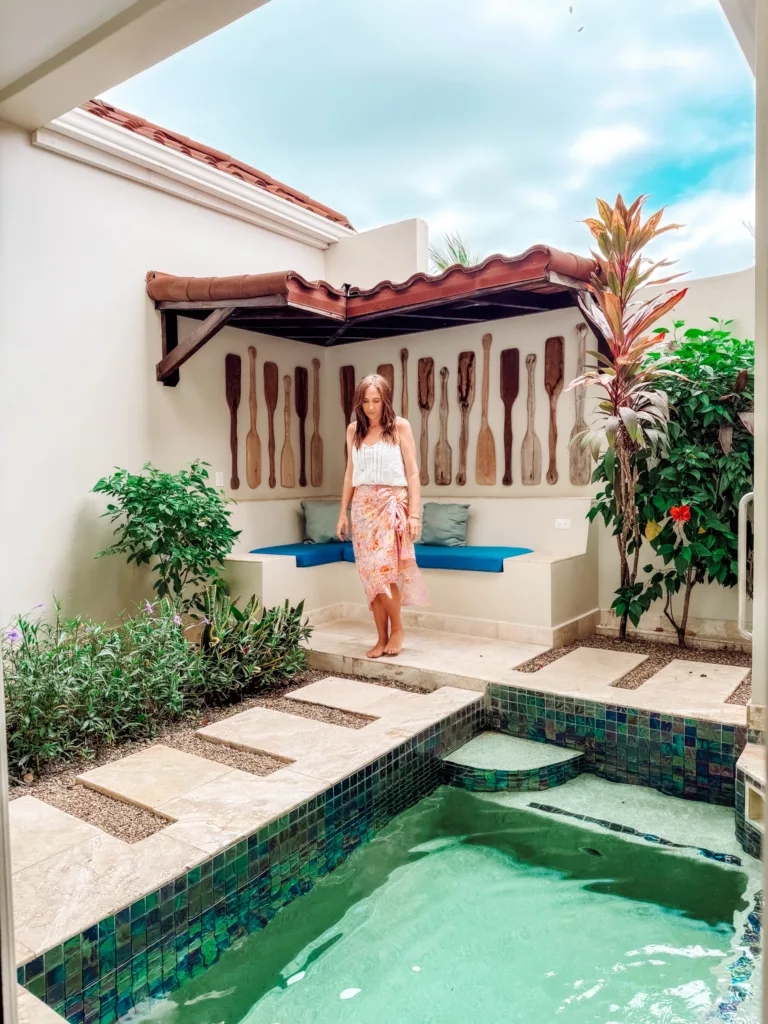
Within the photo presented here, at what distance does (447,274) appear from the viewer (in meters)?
4.64

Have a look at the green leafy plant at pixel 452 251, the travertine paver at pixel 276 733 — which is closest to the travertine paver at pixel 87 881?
the travertine paver at pixel 276 733

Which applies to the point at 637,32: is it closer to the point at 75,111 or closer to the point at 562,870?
the point at 75,111

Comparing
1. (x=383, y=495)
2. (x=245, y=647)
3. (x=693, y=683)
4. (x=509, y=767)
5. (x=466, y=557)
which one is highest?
(x=383, y=495)

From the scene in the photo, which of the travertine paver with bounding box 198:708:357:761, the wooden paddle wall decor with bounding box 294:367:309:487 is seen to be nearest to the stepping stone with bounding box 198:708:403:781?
the travertine paver with bounding box 198:708:357:761

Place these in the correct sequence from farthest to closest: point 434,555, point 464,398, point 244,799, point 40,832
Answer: point 464,398 → point 434,555 → point 244,799 → point 40,832

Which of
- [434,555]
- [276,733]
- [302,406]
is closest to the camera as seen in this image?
[276,733]

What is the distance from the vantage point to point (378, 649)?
14.5 ft

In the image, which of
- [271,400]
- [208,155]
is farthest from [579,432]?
[208,155]

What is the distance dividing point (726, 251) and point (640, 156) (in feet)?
30.7

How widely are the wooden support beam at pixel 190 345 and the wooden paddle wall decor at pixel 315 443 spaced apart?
1621 millimetres

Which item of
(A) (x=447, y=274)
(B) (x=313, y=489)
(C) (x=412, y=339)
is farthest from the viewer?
(B) (x=313, y=489)

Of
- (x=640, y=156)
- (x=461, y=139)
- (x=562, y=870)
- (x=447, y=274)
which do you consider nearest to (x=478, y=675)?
(x=562, y=870)

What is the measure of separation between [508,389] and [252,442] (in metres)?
2.21

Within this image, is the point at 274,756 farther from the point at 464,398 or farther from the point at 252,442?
the point at 464,398
